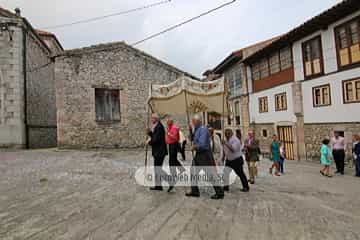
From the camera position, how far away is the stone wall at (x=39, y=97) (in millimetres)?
17641

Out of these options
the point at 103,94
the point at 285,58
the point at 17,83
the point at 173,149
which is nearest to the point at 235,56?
the point at 285,58

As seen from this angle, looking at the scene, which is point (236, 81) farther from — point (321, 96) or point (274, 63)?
point (321, 96)

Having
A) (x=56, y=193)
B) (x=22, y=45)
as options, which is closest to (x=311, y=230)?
(x=56, y=193)

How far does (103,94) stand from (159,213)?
12.8 metres

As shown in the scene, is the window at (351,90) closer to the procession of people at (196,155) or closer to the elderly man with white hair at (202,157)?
the procession of people at (196,155)

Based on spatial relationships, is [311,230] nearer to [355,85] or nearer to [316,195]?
[316,195]

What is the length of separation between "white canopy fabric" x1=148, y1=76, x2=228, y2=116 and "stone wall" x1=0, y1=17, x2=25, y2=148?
12.1m

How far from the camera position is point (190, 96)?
293 inches

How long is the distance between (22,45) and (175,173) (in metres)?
15.7

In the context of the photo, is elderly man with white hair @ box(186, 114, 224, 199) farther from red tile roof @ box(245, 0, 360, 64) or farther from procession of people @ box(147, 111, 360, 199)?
red tile roof @ box(245, 0, 360, 64)

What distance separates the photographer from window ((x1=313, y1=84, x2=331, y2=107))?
15.0 metres

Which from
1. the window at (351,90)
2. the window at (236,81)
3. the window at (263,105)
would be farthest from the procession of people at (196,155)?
the window at (236,81)

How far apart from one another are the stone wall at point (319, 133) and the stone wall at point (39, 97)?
1786 centimetres

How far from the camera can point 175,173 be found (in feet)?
19.4
